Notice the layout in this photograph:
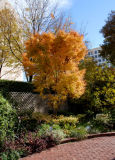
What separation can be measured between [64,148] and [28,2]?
11177 millimetres

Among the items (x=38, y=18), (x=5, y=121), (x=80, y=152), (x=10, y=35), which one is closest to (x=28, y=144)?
(x=5, y=121)

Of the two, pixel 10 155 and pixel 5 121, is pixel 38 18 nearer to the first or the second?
pixel 5 121

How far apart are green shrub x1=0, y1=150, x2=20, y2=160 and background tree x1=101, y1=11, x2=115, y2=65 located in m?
13.2

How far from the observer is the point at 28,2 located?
11.5 meters

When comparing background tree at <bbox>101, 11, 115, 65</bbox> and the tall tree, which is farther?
background tree at <bbox>101, 11, 115, 65</bbox>

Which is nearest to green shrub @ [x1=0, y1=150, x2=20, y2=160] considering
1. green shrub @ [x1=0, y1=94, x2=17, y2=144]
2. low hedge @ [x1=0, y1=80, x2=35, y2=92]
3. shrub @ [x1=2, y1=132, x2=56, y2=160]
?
shrub @ [x1=2, y1=132, x2=56, y2=160]

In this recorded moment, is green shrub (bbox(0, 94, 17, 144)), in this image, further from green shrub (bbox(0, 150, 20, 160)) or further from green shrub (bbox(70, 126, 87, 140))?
green shrub (bbox(70, 126, 87, 140))

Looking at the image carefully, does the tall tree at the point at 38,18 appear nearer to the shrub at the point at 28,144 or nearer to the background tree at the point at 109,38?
the background tree at the point at 109,38

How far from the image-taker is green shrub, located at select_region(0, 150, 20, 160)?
386 centimetres

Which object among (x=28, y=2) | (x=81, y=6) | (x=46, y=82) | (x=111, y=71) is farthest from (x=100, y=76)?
(x=28, y=2)

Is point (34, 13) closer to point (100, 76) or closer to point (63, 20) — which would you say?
point (63, 20)

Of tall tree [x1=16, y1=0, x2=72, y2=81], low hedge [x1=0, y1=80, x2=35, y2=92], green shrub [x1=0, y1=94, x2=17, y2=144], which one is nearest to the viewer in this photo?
green shrub [x1=0, y1=94, x2=17, y2=144]

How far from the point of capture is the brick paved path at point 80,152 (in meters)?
3.94

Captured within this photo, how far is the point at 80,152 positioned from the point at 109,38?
44.7 feet
